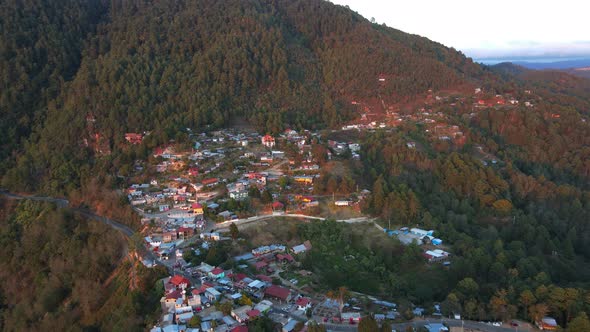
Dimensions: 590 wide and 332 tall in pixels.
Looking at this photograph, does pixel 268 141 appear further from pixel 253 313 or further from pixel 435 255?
pixel 253 313

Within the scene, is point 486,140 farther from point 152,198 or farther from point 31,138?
point 31,138

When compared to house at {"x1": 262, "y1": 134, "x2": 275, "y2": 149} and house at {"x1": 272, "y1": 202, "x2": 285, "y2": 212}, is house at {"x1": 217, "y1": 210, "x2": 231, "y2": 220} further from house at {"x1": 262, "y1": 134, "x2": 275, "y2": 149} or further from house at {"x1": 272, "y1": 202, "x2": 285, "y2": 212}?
house at {"x1": 262, "y1": 134, "x2": 275, "y2": 149}

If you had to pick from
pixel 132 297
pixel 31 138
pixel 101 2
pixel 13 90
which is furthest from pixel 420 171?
pixel 101 2

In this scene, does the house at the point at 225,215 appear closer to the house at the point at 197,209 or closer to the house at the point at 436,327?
the house at the point at 197,209

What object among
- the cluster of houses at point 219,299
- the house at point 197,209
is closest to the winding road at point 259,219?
the cluster of houses at point 219,299

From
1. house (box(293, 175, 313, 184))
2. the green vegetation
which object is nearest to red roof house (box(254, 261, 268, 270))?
the green vegetation

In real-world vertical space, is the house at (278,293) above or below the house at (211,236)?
below

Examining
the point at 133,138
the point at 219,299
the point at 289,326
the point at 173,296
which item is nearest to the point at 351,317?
the point at 289,326
